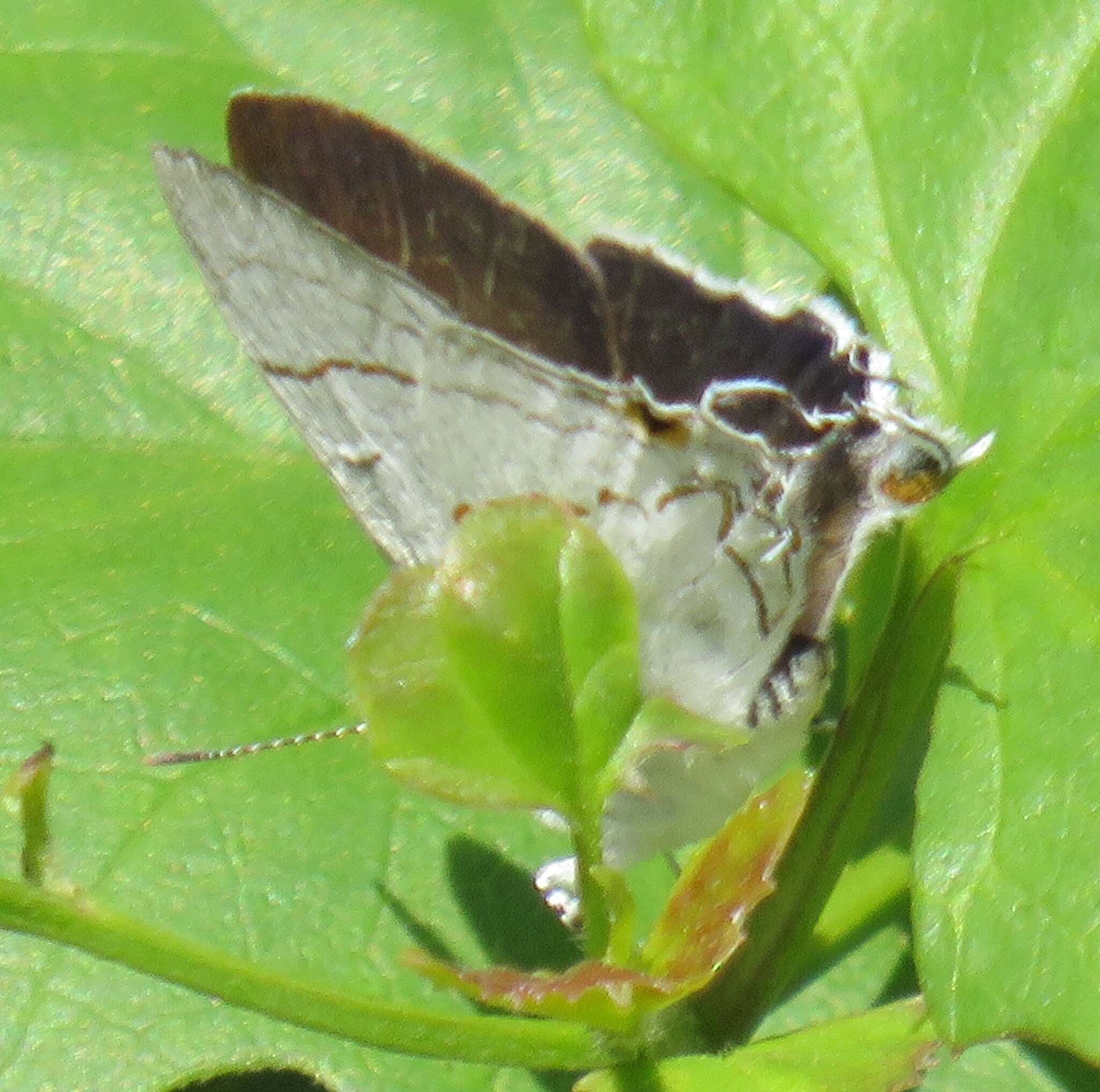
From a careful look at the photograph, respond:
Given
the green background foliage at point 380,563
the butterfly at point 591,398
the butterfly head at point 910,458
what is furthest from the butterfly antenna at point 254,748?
the butterfly head at point 910,458

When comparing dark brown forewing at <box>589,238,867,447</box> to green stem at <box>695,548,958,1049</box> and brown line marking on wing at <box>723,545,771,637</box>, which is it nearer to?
brown line marking on wing at <box>723,545,771,637</box>

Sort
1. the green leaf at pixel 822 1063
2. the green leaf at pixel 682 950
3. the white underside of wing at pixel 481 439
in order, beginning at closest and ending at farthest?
the green leaf at pixel 682 950 < the green leaf at pixel 822 1063 < the white underside of wing at pixel 481 439

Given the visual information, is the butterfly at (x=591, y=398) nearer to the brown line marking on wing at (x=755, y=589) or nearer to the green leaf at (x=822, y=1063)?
the brown line marking on wing at (x=755, y=589)

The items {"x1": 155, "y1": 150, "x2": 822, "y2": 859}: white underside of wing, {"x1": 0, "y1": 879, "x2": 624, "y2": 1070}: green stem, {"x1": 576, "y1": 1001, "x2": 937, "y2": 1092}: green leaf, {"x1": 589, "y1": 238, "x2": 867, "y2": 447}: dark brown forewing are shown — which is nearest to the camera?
{"x1": 0, "y1": 879, "x2": 624, "y2": 1070}: green stem

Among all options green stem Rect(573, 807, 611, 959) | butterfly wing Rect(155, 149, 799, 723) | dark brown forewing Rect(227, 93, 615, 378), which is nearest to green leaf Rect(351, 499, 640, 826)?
green stem Rect(573, 807, 611, 959)

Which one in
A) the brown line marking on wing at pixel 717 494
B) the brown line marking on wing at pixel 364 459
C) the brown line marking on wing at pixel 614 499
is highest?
the brown line marking on wing at pixel 717 494

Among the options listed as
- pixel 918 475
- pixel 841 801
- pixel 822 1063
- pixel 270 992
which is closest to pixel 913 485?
pixel 918 475

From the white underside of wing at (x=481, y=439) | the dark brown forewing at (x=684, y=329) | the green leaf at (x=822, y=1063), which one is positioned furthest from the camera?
the dark brown forewing at (x=684, y=329)

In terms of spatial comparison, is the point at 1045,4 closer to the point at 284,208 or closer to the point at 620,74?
the point at 620,74
